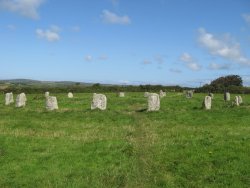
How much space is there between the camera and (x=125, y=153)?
15258mm

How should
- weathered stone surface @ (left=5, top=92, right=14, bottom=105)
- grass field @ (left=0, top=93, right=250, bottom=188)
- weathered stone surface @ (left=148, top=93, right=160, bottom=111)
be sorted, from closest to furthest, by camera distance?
1. grass field @ (left=0, top=93, right=250, bottom=188)
2. weathered stone surface @ (left=148, top=93, right=160, bottom=111)
3. weathered stone surface @ (left=5, top=92, right=14, bottom=105)

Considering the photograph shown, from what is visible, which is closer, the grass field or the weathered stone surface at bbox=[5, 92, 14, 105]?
the grass field

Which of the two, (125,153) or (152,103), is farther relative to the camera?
(152,103)

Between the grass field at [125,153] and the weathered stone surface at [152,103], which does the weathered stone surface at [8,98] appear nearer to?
the weathered stone surface at [152,103]

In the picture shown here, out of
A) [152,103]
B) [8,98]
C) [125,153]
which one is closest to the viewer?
[125,153]

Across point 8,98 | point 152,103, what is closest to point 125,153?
point 152,103

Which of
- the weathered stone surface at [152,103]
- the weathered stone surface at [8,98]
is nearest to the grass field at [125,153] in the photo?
the weathered stone surface at [152,103]

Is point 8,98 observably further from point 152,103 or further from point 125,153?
point 125,153

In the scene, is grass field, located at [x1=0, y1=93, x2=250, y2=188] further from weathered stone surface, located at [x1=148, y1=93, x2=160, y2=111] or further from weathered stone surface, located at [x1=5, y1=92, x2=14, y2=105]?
weathered stone surface, located at [x1=5, y1=92, x2=14, y2=105]

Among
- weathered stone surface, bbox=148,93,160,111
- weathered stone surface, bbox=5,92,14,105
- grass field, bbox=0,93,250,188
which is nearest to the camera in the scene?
grass field, bbox=0,93,250,188

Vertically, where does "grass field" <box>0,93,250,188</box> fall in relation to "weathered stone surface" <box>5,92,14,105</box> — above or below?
below

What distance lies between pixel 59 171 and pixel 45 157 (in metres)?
2.04

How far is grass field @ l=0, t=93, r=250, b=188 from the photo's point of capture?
1216 cm

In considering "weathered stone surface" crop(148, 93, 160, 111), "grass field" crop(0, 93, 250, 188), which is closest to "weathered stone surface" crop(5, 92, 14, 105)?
"weathered stone surface" crop(148, 93, 160, 111)
